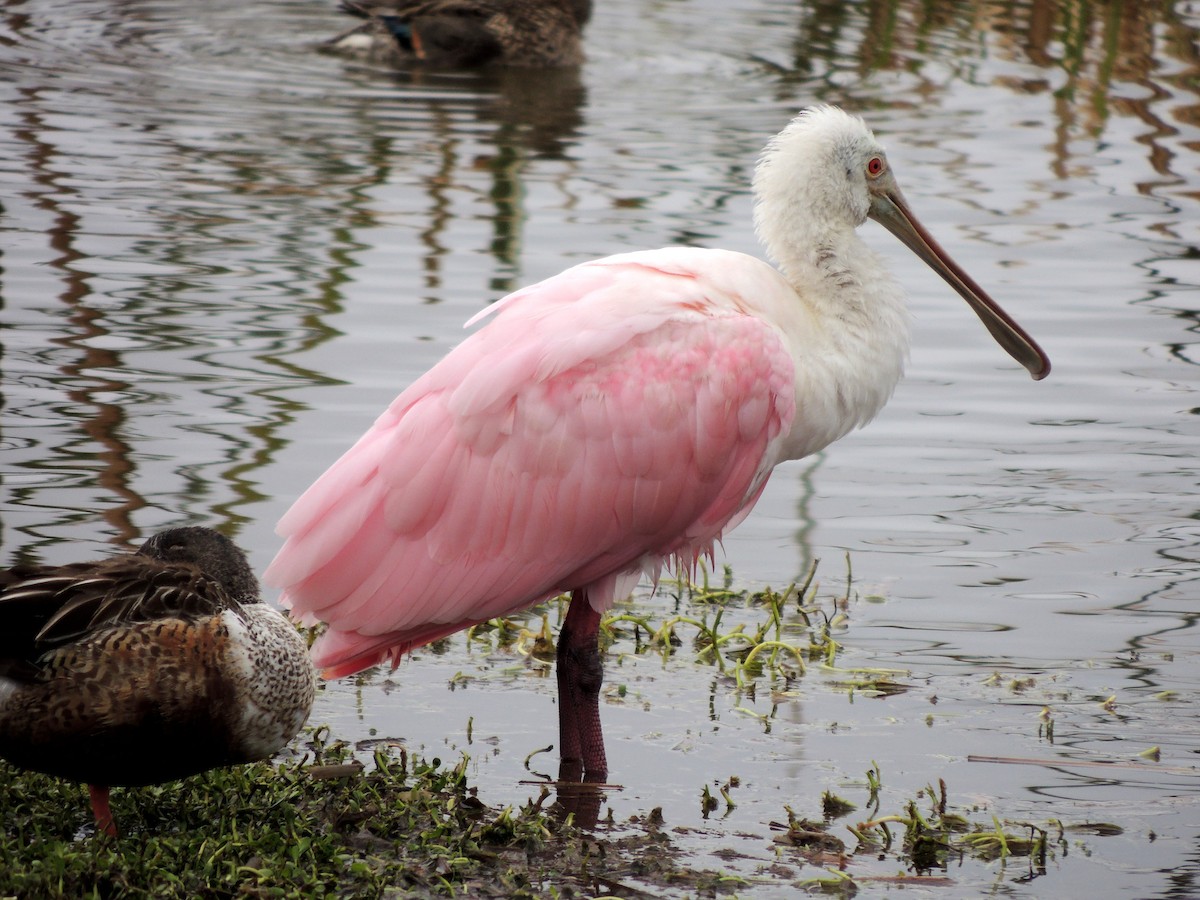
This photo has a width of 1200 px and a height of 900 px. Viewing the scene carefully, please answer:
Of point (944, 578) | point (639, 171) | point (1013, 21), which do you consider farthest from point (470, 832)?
point (1013, 21)

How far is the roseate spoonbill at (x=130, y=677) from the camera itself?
14.6ft

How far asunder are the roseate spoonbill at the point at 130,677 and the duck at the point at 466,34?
12826 mm

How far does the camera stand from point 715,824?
5.13m

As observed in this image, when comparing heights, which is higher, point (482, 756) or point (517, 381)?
point (517, 381)

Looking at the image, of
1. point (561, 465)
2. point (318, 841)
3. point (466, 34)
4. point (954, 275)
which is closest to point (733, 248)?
point (954, 275)

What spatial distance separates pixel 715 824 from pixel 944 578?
2.39m

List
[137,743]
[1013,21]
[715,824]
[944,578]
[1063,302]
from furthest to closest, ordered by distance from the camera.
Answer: [1013,21], [1063,302], [944,578], [715,824], [137,743]

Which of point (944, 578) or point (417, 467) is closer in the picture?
point (417, 467)

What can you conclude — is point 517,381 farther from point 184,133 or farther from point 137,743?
point 184,133

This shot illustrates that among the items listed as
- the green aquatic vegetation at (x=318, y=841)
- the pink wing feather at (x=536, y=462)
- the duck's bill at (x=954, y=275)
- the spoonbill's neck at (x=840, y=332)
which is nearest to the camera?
the green aquatic vegetation at (x=318, y=841)

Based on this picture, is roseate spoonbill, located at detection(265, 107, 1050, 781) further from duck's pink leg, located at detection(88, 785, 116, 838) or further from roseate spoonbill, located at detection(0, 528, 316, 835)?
duck's pink leg, located at detection(88, 785, 116, 838)

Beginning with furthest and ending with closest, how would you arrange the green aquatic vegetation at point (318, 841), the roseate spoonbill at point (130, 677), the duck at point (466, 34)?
the duck at point (466, 34) < the roseate spoonbill at point (130, 677) < the green aquatic vegetation at point (318, 841)

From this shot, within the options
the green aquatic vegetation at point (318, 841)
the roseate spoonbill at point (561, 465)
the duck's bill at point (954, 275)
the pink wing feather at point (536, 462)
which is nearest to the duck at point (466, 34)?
the duck's bill at point (954, 275)

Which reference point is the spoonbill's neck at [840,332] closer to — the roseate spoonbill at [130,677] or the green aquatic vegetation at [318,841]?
the green aquatic vegetation at [318,841]
